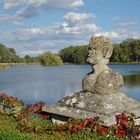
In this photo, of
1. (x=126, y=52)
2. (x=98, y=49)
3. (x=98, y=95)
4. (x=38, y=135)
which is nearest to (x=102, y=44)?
(x=98, y=49)

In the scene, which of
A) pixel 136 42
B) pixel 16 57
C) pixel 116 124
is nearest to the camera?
pixel 116 124

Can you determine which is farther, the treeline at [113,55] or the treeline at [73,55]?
the treeline at [73,55]

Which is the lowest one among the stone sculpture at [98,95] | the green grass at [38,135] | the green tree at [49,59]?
the green tree at [49,59]

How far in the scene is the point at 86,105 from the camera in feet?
26.5

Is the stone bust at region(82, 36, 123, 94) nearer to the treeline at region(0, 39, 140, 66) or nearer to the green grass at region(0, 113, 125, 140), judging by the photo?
the green grass at region(0, 113, 125, 140)

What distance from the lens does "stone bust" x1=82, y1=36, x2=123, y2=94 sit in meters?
8.16

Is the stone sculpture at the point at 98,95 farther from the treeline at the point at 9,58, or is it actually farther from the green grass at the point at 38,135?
the treeline at the point at 9,58

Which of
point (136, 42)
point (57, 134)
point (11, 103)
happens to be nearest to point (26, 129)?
point (57, 134)

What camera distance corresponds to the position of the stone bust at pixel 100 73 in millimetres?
8163

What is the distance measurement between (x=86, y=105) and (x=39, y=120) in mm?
1098

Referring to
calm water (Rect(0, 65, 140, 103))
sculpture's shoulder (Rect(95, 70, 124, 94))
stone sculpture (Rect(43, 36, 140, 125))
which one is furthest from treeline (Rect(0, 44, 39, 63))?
sculpture's shoulder (Rect(95, 70, 124, 94))

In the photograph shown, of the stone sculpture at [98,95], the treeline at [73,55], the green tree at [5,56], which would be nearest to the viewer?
the stone sculpture at [98,95]

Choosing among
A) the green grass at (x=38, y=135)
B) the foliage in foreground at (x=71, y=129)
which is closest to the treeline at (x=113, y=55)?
the foliage in foreground at (x=71, y=129)

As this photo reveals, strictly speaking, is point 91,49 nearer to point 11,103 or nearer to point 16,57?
point 11,103
